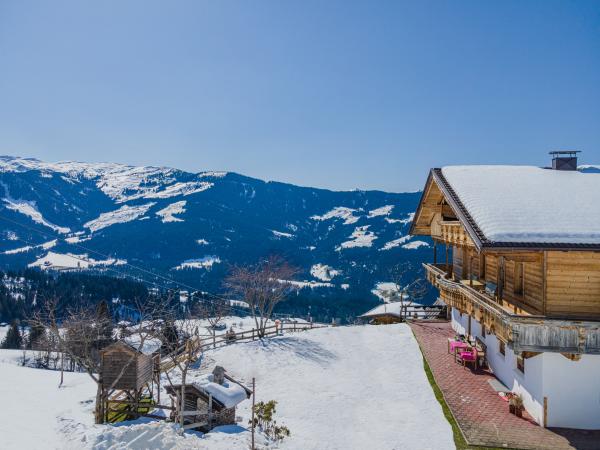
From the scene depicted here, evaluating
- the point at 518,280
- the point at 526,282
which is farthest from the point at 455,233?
the point at 526,282

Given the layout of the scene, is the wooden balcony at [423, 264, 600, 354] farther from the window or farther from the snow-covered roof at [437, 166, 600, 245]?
the window

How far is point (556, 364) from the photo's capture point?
45.3 feet

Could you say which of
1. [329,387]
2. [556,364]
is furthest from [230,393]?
[556,364]

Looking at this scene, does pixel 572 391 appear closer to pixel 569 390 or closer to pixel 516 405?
pixel 569 390

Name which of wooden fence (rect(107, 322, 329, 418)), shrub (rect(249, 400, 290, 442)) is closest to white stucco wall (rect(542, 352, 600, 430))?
shrub (rect(249, 400, 290, 442))

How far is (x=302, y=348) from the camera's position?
2986 cm

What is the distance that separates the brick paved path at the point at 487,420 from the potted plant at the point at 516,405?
7.9 inches

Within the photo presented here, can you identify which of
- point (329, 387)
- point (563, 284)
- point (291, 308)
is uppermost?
point (563, 284)

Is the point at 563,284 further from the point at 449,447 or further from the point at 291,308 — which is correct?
the point at 291,308

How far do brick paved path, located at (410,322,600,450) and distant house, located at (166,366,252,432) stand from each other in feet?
33.6

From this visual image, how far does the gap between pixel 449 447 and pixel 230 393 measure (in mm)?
11208

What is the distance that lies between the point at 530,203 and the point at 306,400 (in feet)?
47.7

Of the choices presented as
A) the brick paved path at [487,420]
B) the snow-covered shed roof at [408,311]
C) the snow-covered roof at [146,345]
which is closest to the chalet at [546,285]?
the brick paved path at [487,420]

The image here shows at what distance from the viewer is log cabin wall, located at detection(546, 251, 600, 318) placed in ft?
45.0
